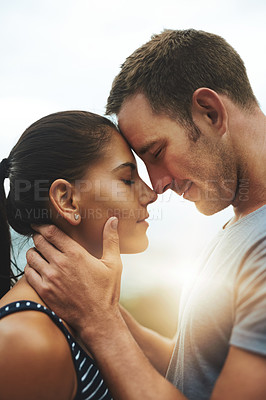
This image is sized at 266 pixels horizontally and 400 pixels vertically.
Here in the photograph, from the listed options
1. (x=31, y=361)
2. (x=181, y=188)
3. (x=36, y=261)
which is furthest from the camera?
(x=181, y=188)

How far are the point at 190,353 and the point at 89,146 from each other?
3.99 feet

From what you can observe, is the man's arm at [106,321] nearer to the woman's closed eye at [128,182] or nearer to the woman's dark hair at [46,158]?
the woman's dark hair at [46,158]

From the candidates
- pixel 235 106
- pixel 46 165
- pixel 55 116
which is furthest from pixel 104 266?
pixel 235 106

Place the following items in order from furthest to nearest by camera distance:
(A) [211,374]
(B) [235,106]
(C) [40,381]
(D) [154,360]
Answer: (D) [154,360]
(B) [235,106]
(A) [211,374]
(C) [40,381]

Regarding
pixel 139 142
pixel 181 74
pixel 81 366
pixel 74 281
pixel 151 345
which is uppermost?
pixel 181 74

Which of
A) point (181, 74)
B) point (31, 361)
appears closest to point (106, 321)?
point (31, 361)

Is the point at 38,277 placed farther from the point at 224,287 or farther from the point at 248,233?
the point at 248,233

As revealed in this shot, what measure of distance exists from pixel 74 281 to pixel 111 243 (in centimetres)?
33

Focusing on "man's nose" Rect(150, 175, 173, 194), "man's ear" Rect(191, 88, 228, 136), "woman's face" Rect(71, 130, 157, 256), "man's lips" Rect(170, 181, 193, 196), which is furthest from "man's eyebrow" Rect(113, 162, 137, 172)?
"man's ear" Rect(191, 88, 228, 136)

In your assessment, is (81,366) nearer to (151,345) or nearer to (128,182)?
(151,345)

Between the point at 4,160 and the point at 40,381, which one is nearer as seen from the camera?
the point at 40,381

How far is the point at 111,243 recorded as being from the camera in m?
1.86

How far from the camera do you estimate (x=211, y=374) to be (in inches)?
64.2

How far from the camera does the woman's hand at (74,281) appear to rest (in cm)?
158
